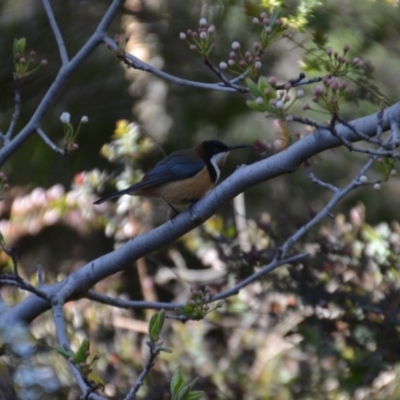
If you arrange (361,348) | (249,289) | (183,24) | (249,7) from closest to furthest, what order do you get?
(249,7) → (361,348) → (249,289) → (183,24)

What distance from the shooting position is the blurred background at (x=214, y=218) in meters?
4.30

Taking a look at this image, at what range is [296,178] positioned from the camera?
693 centimetres

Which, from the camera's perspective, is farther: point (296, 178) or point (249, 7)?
point (296, 178)

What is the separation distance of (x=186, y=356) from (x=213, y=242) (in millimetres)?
945

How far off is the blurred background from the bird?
0.28 m

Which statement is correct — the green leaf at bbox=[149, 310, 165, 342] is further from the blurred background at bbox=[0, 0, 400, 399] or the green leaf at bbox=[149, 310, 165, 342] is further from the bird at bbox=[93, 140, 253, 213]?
the bird at bbox=[93, 140, 253, 213]

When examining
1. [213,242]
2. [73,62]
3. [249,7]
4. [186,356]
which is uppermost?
[249,7]

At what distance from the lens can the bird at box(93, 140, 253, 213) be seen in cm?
381

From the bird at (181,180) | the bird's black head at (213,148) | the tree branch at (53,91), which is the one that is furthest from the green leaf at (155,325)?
the bird's black head at (213,148)

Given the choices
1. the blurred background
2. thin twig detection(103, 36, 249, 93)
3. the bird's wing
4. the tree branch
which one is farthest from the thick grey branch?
the bird's wing

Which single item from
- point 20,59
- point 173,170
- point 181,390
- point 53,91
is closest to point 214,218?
point 173,170

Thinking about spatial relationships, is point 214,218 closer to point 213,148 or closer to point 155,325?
point 213,148

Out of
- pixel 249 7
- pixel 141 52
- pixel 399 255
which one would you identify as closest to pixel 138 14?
pixel 141 52

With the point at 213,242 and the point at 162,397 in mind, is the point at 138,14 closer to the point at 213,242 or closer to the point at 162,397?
the point at 213,242
